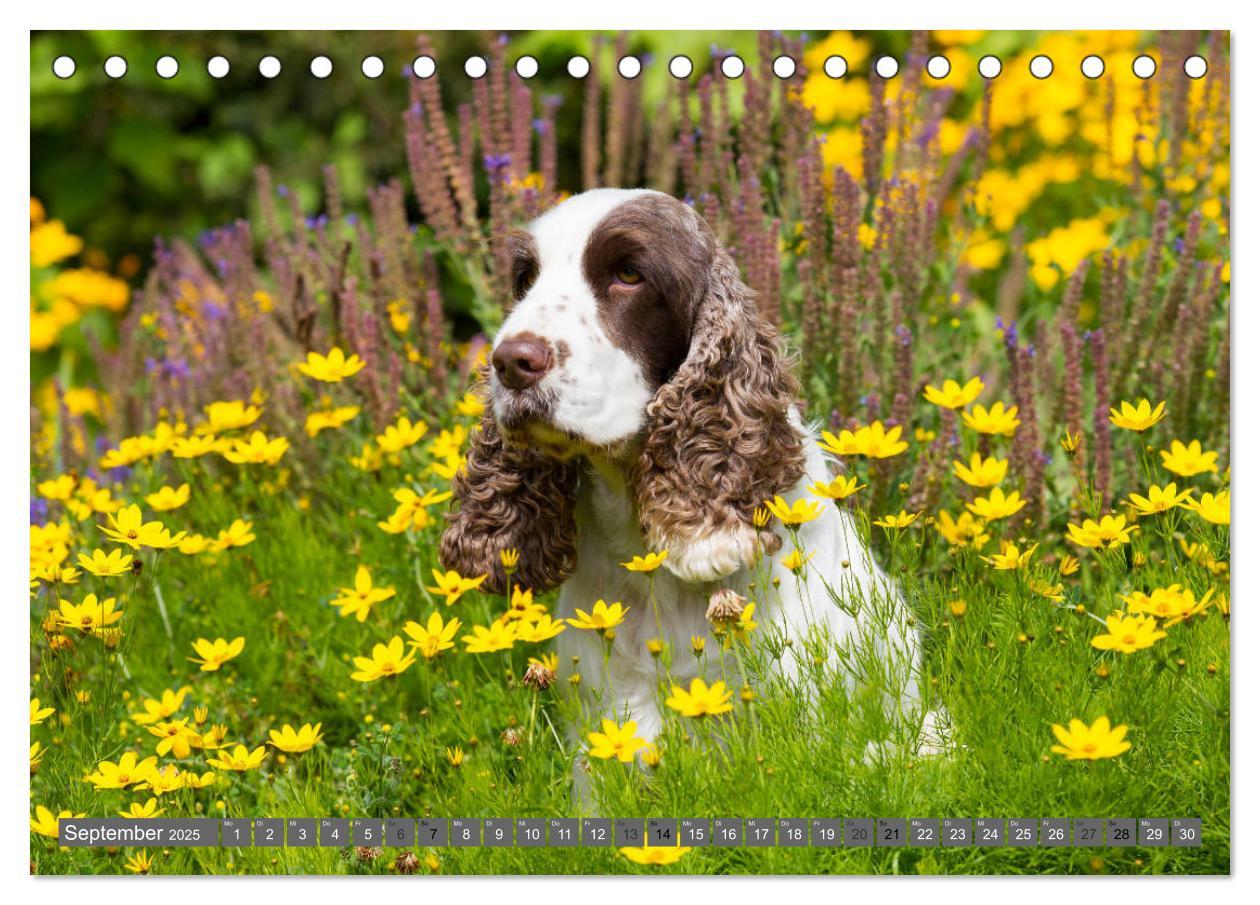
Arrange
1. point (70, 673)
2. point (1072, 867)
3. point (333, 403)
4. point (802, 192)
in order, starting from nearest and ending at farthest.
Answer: point (1072, 867) → point (70, 673) → point (802, 192) → point (333, 403)

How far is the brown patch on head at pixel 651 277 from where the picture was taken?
116 inches

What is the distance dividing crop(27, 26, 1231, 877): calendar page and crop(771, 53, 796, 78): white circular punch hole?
0.01 meters

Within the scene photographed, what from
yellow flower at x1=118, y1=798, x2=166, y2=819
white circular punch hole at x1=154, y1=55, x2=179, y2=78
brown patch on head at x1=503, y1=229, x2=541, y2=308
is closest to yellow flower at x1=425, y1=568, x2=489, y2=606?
brown patch on head at x1=503, y1=229, x2=541, y2=308

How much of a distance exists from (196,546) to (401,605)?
0.62 meters

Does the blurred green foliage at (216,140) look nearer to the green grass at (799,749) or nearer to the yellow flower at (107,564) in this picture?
the yellow flower at (107,564)

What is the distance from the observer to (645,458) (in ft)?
10.1

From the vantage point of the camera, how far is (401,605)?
12.7 feet

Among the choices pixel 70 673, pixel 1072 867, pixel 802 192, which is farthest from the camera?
pixel 802 192

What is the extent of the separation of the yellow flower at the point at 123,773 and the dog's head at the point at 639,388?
848 mm

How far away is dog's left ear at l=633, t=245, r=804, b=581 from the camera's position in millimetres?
3035

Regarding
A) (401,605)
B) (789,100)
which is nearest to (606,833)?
(401,605)

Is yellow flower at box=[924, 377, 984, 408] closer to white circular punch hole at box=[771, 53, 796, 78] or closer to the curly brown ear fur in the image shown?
the curly brown ear fur

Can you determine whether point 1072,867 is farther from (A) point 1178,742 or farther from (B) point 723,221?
(B) point 723,221

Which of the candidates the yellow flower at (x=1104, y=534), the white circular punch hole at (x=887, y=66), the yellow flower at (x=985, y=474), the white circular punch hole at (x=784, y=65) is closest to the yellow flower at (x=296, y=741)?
the yellow flower at (x=985, y=474)
